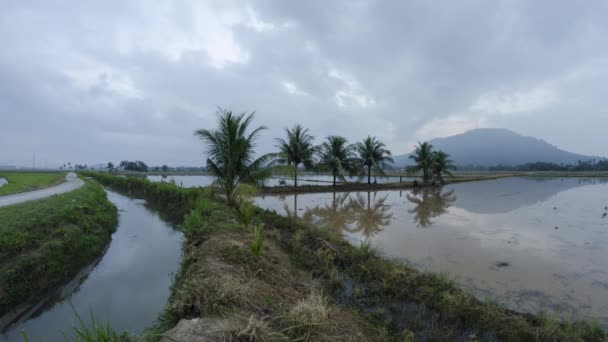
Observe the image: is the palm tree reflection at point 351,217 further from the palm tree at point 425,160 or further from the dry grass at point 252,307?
the palm tree at point 425,160

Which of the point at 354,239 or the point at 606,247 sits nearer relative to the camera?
the point at 606,247

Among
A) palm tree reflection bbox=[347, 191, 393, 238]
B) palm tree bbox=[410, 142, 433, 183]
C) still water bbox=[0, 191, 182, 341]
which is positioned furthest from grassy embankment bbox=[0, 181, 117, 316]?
palm tree bbox=[410, 142, 433, 183]

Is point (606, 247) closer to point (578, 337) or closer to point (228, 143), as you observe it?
point (578, 337)

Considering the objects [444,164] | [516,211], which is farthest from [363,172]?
[516,211]

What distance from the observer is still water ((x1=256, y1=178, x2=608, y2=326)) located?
156 inches

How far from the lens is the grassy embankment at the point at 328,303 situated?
2492 millimetres

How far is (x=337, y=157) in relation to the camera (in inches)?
880

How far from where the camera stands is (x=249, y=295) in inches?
115

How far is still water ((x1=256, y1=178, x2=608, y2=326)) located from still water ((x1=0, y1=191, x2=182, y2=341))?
4.71 m

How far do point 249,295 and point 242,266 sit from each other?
0.94 meters

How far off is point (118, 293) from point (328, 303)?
157 inches

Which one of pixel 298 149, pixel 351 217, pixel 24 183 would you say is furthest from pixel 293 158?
pixel 24 183

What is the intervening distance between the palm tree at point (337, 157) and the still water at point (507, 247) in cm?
1031

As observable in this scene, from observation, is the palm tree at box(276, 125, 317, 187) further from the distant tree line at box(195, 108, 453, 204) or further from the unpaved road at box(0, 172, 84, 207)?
the unpaved road at box(0, 172, 84, 207)
